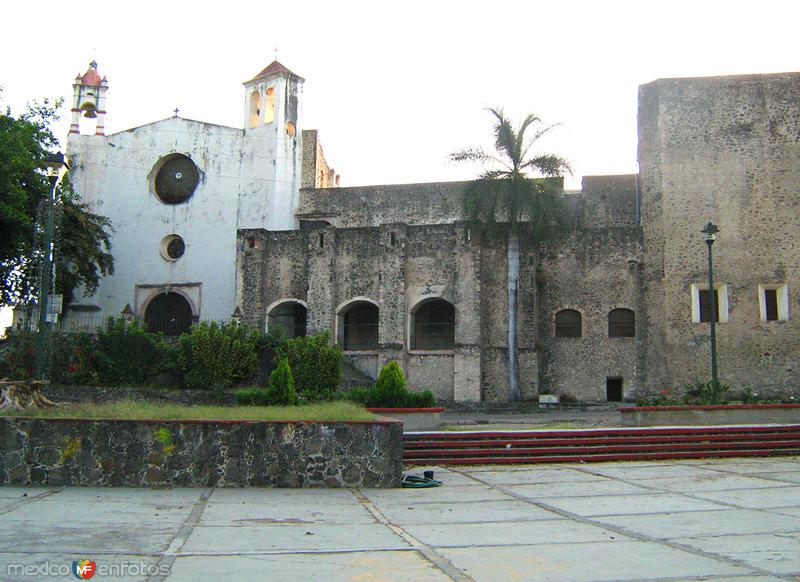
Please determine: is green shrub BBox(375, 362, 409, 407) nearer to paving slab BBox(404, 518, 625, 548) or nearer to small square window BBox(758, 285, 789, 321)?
paving slab BBox(404, 518, 625, 548)

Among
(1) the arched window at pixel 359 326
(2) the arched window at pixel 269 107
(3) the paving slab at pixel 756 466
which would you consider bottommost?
(3) the paving slab at pixel 756 466

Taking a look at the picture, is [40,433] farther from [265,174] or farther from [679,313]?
[265,174]

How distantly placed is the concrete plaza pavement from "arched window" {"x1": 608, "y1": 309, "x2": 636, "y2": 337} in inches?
587

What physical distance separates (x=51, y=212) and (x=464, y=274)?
1435 centimetres

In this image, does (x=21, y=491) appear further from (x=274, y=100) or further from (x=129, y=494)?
(x=274, y=100)

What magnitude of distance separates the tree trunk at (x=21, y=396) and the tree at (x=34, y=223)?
12.3m

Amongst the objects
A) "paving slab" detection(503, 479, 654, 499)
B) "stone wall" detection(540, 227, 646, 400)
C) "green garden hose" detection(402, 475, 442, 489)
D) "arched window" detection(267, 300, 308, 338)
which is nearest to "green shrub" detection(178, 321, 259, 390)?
"arched window" detection(267, 300, 308, 338)

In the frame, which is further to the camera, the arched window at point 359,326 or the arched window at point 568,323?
the arched window at point 359,326

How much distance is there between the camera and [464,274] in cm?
2639

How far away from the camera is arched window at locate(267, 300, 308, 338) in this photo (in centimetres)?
2858

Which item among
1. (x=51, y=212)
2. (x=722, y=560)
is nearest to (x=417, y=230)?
(x=51, y=212)

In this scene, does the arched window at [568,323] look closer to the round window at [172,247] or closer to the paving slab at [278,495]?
the round window at [172,247]

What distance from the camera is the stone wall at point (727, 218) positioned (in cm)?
2384

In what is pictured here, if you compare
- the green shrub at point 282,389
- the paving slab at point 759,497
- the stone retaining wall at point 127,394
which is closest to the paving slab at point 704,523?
the paving slab at point 759,497
